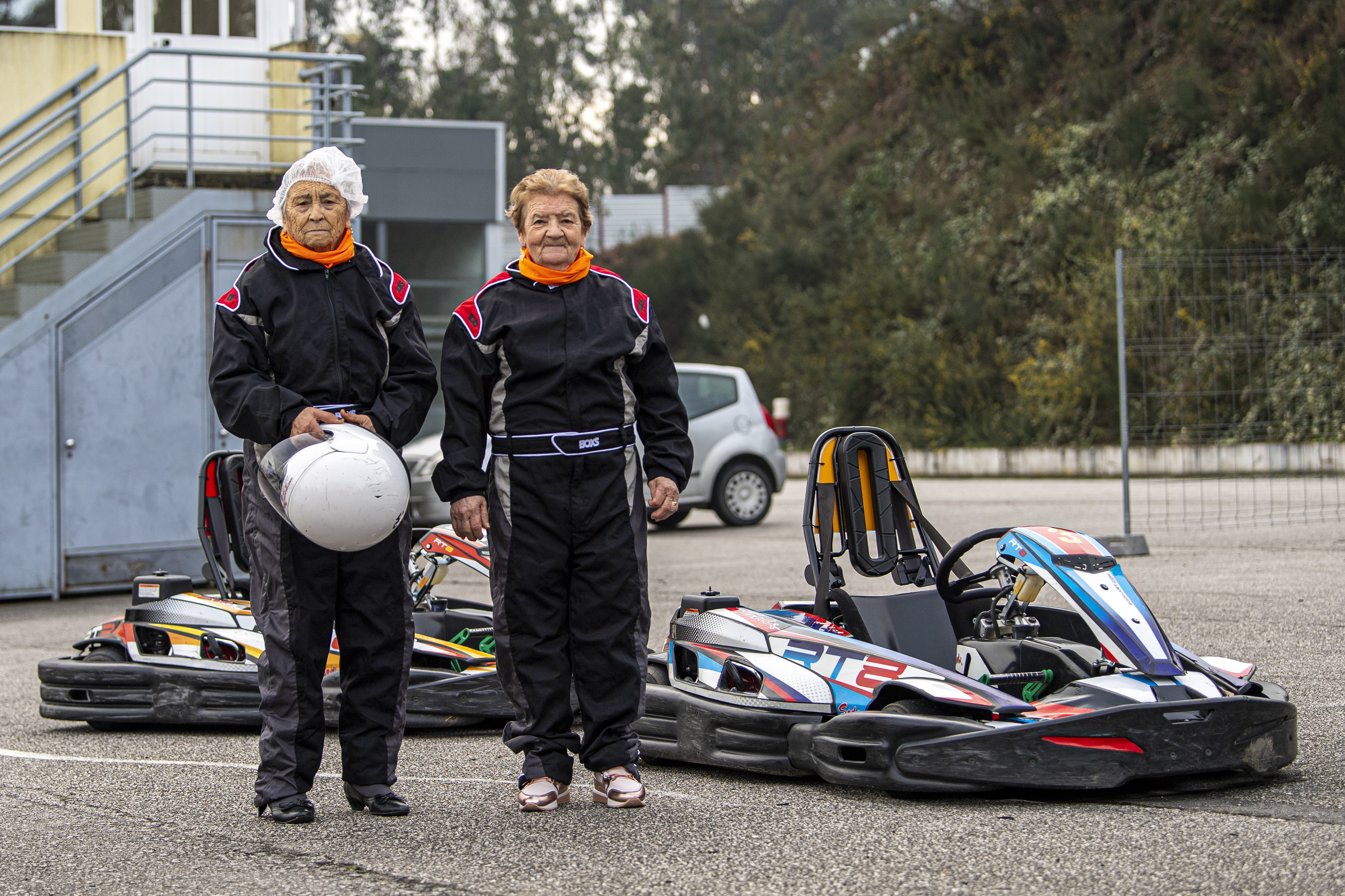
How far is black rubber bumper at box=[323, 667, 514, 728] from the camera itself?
18.6ft

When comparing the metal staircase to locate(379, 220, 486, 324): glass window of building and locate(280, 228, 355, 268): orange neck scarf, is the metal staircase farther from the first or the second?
locate(379, 220, 486, 324): glass window of building

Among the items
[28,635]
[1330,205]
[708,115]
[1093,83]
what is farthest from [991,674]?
[708,115]

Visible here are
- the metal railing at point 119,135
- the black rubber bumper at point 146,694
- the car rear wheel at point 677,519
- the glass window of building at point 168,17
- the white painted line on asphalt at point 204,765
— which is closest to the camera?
the white painted line on asphalt at point 204,765

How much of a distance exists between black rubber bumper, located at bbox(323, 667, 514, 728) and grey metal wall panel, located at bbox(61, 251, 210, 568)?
5988mm

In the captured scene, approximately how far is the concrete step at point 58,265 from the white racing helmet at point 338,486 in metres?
7.69

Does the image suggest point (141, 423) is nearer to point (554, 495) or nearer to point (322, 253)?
point (322, 253)

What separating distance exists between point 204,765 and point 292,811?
1173 mm

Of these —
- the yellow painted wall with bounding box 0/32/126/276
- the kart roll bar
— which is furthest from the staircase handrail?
the kart roll bar

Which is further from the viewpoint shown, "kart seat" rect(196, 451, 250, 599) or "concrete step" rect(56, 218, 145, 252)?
"concrete step" rect(56, 218, 145, 252)

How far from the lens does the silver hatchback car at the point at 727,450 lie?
15062 millimetres

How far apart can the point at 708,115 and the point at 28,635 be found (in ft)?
175

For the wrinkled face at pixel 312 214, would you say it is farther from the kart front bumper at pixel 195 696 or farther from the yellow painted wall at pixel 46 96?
the yellow painted wall at pixel 46 96

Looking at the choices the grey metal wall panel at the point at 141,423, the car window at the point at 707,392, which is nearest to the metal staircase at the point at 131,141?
the grey metal wall panel at the point at 141,423

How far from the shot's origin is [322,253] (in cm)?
451
